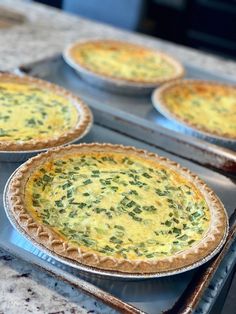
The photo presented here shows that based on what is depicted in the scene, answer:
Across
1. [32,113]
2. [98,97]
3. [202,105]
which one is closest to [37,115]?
[32,113]

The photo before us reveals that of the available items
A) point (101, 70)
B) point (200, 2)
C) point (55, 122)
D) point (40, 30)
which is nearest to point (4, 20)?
point (40, 30)

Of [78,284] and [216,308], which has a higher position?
[78,284]

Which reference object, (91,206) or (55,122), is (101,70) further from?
(91,206)

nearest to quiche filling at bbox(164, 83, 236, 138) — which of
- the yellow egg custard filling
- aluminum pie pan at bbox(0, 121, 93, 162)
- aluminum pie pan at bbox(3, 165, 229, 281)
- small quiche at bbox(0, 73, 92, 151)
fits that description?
the yellow egg custard filling

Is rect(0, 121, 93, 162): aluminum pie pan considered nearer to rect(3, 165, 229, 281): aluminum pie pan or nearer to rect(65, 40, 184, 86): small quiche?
rect(3, 165, 229, 281): aluminum pie pan

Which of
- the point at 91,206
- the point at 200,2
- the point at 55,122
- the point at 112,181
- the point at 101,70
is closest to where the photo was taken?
the point at 91,206

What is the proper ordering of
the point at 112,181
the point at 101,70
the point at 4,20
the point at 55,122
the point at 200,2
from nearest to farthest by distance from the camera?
the point at 112,181 → the point at 55,122 → the point at 101,70 → the point at 4,20 → the point at 200,2
